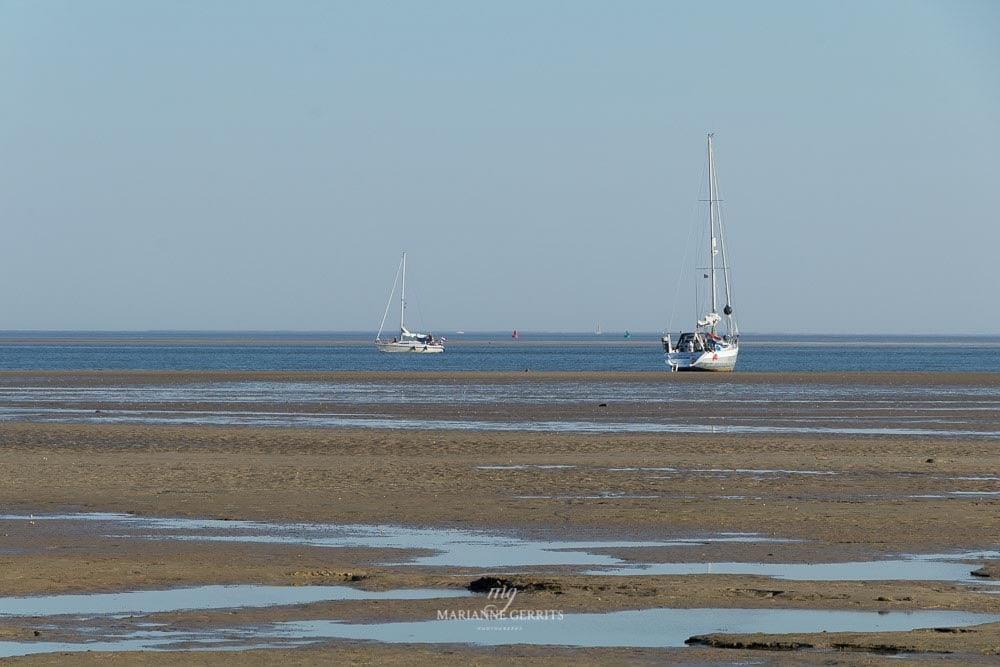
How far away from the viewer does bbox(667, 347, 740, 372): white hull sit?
Answer: 8925 cm

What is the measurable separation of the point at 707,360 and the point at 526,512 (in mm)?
70276

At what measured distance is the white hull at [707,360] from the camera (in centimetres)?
8925

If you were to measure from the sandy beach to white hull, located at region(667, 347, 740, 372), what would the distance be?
53957mm

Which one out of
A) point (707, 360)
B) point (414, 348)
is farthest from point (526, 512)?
point (414, 348)

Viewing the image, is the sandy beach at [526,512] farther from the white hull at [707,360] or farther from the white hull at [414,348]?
the white hull at [414,348]

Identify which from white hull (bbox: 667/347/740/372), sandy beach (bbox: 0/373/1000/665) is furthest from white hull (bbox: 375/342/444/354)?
sandy beach (bbox: 0/373/1000/665)

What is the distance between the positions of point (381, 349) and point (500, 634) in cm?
13752

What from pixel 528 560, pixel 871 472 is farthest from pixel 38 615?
pixel 871 472

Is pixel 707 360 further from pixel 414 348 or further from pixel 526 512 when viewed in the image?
pixel 526 512

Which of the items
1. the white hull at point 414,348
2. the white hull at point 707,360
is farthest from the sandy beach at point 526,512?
the white hull at point 414,348

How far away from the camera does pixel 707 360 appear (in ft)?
293

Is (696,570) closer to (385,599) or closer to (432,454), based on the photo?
(385,599)

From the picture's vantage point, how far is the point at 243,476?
2511cm

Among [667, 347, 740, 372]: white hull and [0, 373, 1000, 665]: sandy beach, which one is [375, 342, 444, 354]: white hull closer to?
[667, 347, 740, 372]: white hull
